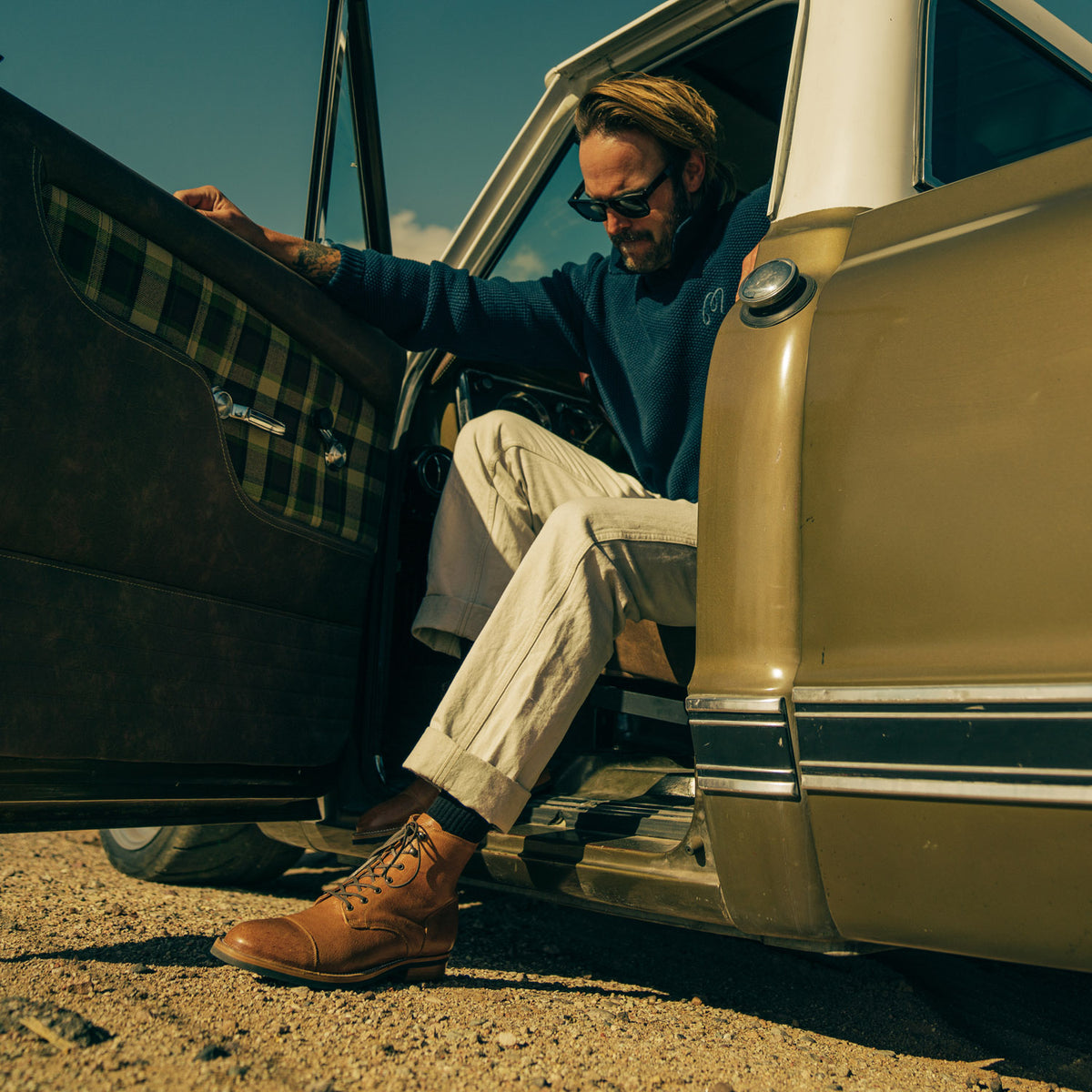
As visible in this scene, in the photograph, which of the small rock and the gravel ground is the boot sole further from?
the small rock

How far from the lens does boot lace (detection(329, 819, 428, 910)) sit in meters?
1.40

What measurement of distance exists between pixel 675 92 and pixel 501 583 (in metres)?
1.07

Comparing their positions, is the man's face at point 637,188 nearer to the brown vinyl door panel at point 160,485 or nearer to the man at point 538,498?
the man at point 538,498

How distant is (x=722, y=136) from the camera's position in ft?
7.16

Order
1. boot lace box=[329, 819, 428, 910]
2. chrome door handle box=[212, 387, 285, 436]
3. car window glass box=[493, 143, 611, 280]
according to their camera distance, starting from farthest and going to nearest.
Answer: car window glass box=[493, 143, 611, 280] → chrome door handle box=[212, 387, 285, 436] → boot lace box=[329, 819, 428, 910]

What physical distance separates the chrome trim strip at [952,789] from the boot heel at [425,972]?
711 mm

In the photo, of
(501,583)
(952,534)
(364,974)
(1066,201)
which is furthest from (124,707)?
(1066,201)

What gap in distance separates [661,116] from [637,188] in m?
0.15

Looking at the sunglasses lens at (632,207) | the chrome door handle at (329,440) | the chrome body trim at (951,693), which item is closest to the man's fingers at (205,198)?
the chrome door handle at (329,440)

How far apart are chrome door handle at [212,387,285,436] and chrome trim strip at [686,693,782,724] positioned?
0.90 metres

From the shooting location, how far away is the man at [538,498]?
56.3 inches

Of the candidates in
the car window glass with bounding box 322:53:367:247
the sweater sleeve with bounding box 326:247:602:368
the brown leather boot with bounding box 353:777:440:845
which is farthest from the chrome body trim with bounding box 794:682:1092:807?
the car window glass with bounding box 322:53:367:247

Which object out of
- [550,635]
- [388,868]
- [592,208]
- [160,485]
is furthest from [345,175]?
[388,868]

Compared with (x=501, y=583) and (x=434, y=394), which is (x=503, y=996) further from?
(x=434, y=394)
